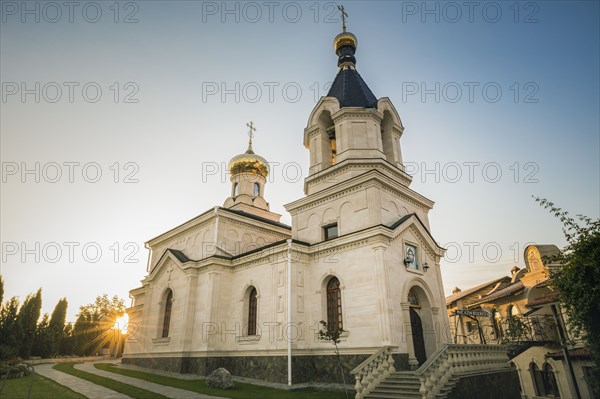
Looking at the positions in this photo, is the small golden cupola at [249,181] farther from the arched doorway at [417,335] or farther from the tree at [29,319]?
the tree at [29,319]

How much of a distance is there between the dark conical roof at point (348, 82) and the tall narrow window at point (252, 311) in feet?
39.6

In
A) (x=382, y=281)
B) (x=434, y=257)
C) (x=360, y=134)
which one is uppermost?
(x=360, y=134)

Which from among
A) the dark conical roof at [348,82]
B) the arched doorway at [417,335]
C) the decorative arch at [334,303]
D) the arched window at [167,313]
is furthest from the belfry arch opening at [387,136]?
the arched window at [167,313]

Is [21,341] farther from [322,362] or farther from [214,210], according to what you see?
[322,362]

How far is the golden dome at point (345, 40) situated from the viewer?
23.3 metres

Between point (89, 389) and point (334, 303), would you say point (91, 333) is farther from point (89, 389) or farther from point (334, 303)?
point (334, 303)

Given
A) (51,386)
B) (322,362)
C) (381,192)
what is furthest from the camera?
(381,192)

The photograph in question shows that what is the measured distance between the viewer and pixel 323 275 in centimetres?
1692

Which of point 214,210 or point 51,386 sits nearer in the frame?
point 51,386

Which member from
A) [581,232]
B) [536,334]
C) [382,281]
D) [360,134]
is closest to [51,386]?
[382,281]

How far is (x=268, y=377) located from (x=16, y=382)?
11485 mm

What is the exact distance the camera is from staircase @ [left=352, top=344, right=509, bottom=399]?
36.2ft

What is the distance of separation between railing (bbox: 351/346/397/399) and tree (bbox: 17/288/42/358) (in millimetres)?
32150

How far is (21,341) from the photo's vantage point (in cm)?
2988
